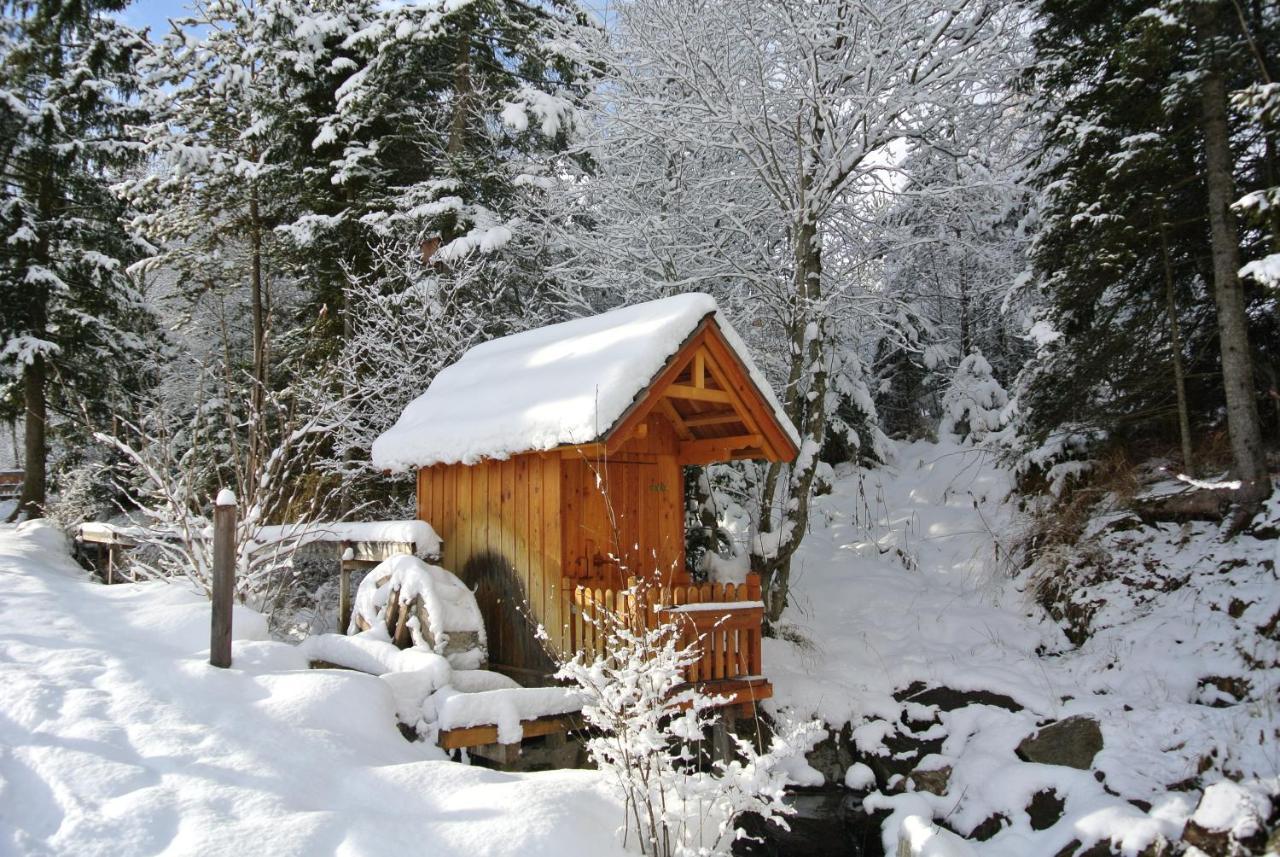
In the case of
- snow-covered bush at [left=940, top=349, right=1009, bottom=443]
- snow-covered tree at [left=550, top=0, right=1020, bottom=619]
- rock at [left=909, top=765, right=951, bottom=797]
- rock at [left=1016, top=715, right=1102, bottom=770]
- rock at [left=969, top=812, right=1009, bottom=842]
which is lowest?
rock at [left=969, top=812, right=1009, bottom=842]

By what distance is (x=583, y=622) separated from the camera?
7422 millimetres

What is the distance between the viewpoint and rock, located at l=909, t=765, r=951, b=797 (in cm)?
761

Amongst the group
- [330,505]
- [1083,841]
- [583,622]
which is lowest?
[1083,841]

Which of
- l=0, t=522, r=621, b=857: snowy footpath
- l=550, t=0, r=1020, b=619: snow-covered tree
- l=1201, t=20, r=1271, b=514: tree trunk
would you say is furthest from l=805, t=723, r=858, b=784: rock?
l=1201, t=20, r=1271, b=514: tree trunk

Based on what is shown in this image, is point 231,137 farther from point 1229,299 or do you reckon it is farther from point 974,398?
point 1229,299

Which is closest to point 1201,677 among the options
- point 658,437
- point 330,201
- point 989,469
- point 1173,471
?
point 1173,471

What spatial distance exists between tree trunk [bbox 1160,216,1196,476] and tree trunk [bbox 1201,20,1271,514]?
52cm

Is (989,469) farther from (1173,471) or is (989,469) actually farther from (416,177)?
(416,177)

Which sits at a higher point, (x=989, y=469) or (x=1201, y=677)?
(x=989, y=469)

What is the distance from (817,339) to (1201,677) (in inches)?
209

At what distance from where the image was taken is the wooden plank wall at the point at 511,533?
7.71m

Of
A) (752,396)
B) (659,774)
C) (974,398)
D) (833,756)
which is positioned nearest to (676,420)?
(752,396)

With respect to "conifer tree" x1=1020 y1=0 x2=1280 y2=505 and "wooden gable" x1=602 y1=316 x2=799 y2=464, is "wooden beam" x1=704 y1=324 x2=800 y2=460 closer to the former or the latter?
"wooden gable" x1=602 y1=316 x2=799 y2=464

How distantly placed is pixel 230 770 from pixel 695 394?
15.5ft
